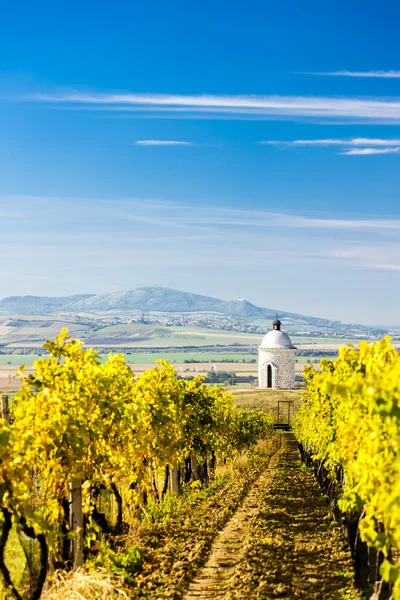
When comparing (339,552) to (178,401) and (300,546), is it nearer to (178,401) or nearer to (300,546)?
(300,546)

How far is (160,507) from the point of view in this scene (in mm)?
18062

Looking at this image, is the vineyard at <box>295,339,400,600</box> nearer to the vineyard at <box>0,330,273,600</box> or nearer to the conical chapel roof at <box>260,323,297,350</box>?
the vineyard at <box>0,330,273,600</box>

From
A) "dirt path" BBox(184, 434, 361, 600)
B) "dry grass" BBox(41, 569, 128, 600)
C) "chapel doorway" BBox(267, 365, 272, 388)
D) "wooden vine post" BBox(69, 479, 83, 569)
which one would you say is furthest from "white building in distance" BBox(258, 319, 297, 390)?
"dry grass" BBox(41, 569, 128, 600)

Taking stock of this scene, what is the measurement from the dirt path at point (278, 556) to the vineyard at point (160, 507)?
0.15 ft

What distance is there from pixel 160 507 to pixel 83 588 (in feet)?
26.3

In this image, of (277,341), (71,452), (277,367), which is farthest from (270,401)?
(71,452)

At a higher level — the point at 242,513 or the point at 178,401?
the point at 178,401

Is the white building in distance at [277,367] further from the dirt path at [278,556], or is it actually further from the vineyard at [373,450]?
the vineyard at [373,450]

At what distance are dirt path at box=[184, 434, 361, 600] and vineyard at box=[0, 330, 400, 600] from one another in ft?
0.15

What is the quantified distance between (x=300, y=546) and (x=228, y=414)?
45.9 feet

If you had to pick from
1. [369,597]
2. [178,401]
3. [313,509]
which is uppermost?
[178,401]

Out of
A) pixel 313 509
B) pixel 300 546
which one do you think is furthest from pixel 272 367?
pixel 300 546

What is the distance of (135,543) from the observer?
14156 millimetres

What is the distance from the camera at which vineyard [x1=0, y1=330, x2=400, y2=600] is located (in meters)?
8.41
